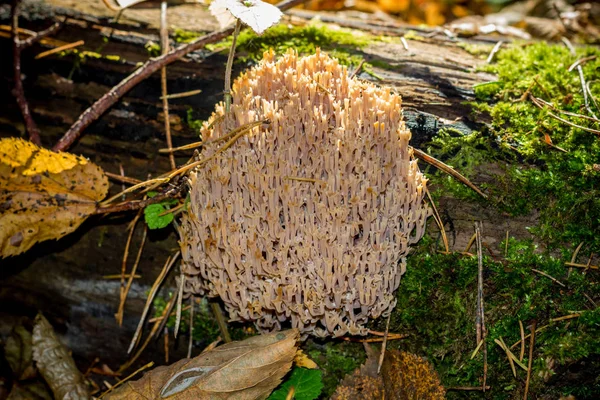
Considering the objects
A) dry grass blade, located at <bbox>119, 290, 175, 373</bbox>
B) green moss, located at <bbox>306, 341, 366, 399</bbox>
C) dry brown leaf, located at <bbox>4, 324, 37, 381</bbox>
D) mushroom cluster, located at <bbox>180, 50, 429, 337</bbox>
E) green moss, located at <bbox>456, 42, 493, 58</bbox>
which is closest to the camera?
mushroom cluster, located at <bbox>180, 50, 429, 337</bbox>

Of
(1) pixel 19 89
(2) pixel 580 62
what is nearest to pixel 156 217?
(1) pixel 19 89

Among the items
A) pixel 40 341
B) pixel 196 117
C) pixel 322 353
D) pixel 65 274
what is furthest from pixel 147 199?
pixel 322 353

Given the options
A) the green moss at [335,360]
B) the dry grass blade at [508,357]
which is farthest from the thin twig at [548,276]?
the green moss at [335,360]

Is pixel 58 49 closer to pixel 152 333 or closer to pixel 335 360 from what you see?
pixel 152 333

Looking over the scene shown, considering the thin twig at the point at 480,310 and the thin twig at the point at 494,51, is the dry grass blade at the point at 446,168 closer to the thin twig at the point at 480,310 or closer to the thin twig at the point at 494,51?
the thin twig at the point at 480,310

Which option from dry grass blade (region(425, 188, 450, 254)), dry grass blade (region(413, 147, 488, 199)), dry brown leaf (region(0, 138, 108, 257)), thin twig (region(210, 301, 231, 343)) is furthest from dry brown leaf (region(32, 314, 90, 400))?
dry grass blade (region(413, 147, 488, 199))

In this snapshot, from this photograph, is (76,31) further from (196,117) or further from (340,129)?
(340,129)

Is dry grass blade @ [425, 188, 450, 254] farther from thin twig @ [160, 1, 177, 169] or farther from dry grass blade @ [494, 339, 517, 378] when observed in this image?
thin twig @ [160, 1, 177, 169]
